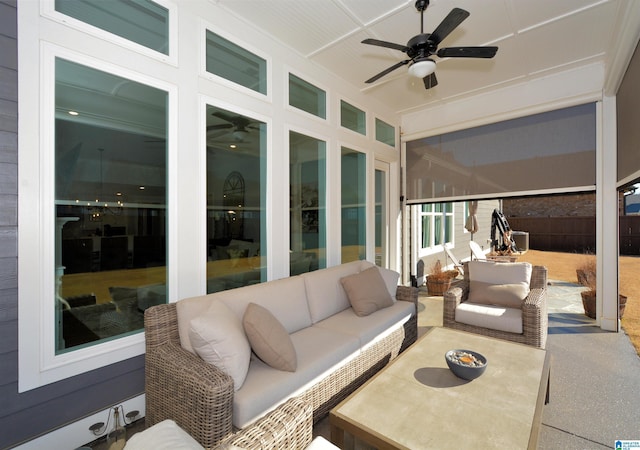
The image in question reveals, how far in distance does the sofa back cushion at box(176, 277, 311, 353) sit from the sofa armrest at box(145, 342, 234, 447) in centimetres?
17

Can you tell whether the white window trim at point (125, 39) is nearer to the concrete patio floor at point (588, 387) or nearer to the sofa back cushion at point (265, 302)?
the sofa back cushion at point (265, 302)

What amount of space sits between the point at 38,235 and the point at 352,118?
3.91 metres

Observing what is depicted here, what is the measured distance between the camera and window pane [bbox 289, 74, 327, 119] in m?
3.58

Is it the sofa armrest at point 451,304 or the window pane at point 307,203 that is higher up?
the window pane at point 307,203

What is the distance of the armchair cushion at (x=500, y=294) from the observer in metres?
3.22

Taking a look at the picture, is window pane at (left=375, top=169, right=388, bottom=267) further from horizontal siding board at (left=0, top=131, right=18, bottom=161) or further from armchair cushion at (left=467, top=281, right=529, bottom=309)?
horizontal siding board at (left=0, top=131, right=18, bottom=161)

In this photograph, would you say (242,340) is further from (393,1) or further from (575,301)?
(575,301)

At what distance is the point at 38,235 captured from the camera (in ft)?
6.08

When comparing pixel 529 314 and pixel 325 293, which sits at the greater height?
pixel 325 293

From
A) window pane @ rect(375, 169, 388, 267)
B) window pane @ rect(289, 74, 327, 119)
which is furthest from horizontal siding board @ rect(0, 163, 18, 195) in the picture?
window pane @ rect(375, 169, 388, 267)

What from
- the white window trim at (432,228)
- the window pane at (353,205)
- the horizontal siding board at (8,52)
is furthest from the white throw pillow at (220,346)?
the white window trim at (432,228)

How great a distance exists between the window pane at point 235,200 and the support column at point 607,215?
14.2 feet

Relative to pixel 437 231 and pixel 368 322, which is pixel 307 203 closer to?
pixel 368 322

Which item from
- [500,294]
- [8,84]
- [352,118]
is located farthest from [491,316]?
[8,84]
